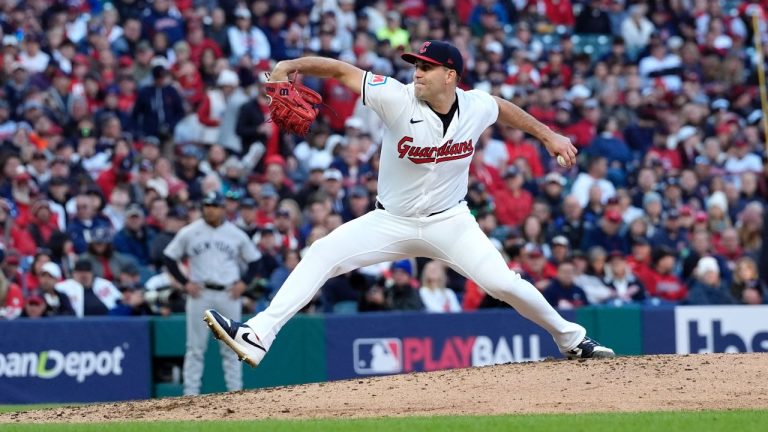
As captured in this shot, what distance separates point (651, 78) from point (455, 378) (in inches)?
518

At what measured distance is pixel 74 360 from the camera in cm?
1327

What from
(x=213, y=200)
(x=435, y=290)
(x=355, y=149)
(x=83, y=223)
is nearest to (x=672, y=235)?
(x=435, y=290)

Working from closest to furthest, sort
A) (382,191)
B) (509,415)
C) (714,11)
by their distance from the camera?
(509,415) < (382,191) < (714,11)

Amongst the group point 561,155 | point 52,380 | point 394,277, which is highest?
point 561,155

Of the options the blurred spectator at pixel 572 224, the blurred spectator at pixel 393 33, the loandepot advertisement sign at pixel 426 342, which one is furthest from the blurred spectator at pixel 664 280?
the blurred spectator at pixel 393 33

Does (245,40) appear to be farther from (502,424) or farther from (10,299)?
(502,424)

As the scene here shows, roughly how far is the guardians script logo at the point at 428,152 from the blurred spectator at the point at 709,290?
Answer: 286 inches

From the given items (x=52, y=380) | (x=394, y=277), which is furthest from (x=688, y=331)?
(x=52, y=380)

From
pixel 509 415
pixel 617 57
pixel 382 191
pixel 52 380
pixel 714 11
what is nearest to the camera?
pixel 509 415

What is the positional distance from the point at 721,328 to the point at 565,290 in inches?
66.7

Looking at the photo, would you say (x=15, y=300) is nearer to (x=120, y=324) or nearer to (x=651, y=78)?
(x=120, y=324)

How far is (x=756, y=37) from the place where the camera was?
2116 cm

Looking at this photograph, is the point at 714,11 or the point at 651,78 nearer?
the point at 651,78

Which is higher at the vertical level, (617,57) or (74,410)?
(617,57)
